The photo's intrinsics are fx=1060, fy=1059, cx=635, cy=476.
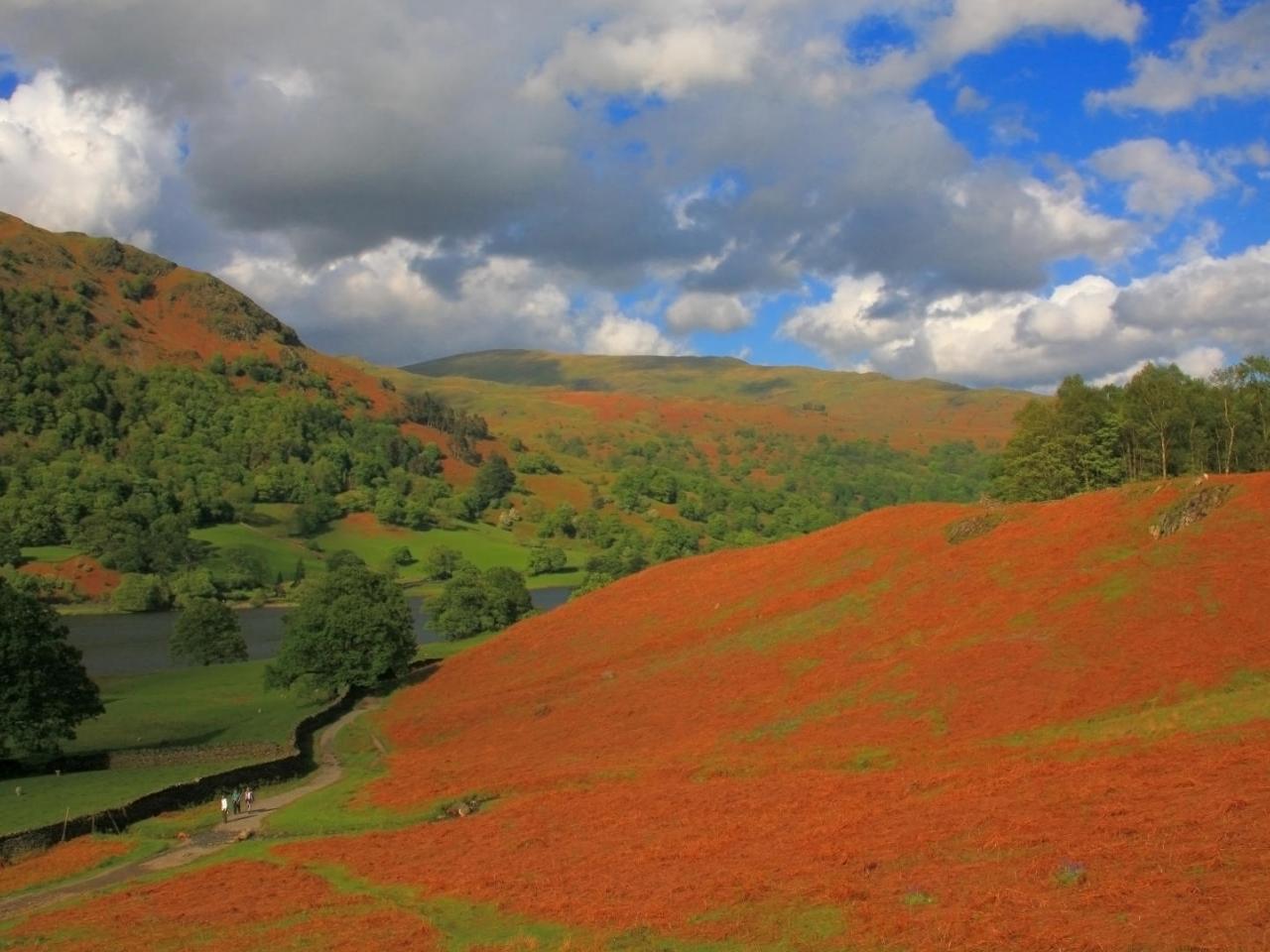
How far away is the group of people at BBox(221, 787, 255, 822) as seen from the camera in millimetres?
53759

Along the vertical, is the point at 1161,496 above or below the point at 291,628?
above

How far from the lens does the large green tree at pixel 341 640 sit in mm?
93500

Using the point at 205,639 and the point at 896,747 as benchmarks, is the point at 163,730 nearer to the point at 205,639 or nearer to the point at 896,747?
the point at 205,639

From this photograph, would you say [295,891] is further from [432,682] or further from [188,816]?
[432,682]

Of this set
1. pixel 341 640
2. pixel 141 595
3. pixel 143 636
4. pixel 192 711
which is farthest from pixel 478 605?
pixel 141 595

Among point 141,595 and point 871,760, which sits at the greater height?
point 141,595

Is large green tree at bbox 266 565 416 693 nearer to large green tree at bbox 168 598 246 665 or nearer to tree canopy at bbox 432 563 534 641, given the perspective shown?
large green tree at bbox 168 598 246 665

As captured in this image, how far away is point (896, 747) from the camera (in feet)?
160

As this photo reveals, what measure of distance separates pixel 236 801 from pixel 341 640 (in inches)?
1564

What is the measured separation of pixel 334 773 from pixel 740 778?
32390 millimetres

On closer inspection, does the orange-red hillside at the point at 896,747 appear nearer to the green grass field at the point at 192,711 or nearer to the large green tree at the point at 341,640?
the large green tree at the point at 341,640

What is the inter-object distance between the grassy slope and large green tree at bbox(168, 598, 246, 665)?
4734 centimetres

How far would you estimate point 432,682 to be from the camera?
315 ft

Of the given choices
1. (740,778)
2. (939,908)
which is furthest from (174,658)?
(939,908)
